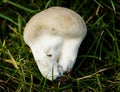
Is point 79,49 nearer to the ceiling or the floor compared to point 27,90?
nearer to the ceiling

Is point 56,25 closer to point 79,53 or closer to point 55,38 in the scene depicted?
point 55,38

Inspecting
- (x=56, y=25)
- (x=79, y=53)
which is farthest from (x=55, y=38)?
(x=79, y=53)

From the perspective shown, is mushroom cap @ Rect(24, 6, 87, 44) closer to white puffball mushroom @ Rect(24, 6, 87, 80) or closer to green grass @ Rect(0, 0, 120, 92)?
white puffball mushroom @ Rect(24, 6, 87, 80)

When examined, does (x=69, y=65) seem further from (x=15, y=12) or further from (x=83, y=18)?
(x=15, y=12)

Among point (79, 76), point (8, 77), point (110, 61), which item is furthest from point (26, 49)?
point (110, 61)

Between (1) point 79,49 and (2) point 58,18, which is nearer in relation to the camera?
(2) point 58,18

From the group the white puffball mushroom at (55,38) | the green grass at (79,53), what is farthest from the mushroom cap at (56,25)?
the green grass at (79,53)

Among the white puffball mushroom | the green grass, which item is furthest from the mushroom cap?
the green grass
